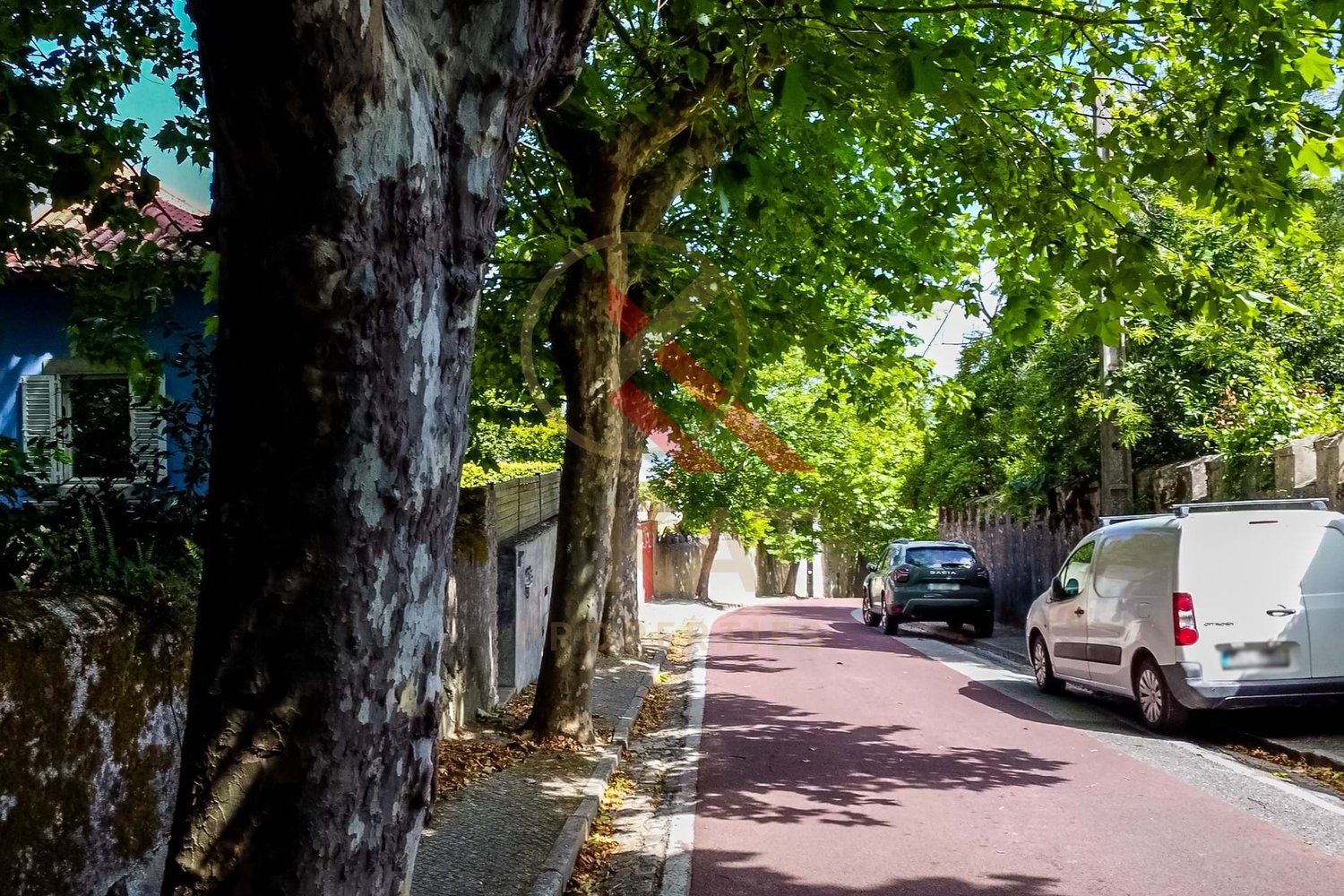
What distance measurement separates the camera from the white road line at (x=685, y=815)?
6289mm

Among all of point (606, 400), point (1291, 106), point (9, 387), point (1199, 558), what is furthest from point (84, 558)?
point (9, 387)

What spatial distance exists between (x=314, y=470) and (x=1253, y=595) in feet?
29.9

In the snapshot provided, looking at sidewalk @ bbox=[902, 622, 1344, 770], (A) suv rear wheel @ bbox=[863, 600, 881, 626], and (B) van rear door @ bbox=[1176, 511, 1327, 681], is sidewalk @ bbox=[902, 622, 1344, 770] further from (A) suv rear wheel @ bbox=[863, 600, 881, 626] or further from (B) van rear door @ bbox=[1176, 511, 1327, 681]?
(A) suv rear wheel @ bbox=[863, 600, 881, 626]

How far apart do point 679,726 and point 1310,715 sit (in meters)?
5.95

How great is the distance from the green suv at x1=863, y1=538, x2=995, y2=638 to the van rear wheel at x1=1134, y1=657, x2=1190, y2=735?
429 inches

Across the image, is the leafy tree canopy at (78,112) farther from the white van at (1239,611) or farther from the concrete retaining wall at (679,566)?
the concrete retaining wall at (679,566)

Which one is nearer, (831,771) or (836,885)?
(836,885)

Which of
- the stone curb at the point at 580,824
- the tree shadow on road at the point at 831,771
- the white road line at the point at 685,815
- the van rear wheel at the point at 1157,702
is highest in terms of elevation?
the van rear wheel at the point at 1157,702

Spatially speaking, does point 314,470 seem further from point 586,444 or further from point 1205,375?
point 1205,375

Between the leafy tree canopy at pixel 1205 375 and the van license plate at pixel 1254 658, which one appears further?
the leafy tree canopy at pixel 1205 375

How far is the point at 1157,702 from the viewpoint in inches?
408

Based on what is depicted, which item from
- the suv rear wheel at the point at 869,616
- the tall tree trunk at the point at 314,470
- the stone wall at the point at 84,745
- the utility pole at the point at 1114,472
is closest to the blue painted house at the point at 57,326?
the stone wall at the point at 84,745

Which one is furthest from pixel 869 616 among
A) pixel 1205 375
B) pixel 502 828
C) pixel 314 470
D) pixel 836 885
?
pixel 314 470

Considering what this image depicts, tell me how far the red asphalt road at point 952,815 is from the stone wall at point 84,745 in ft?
9.10
